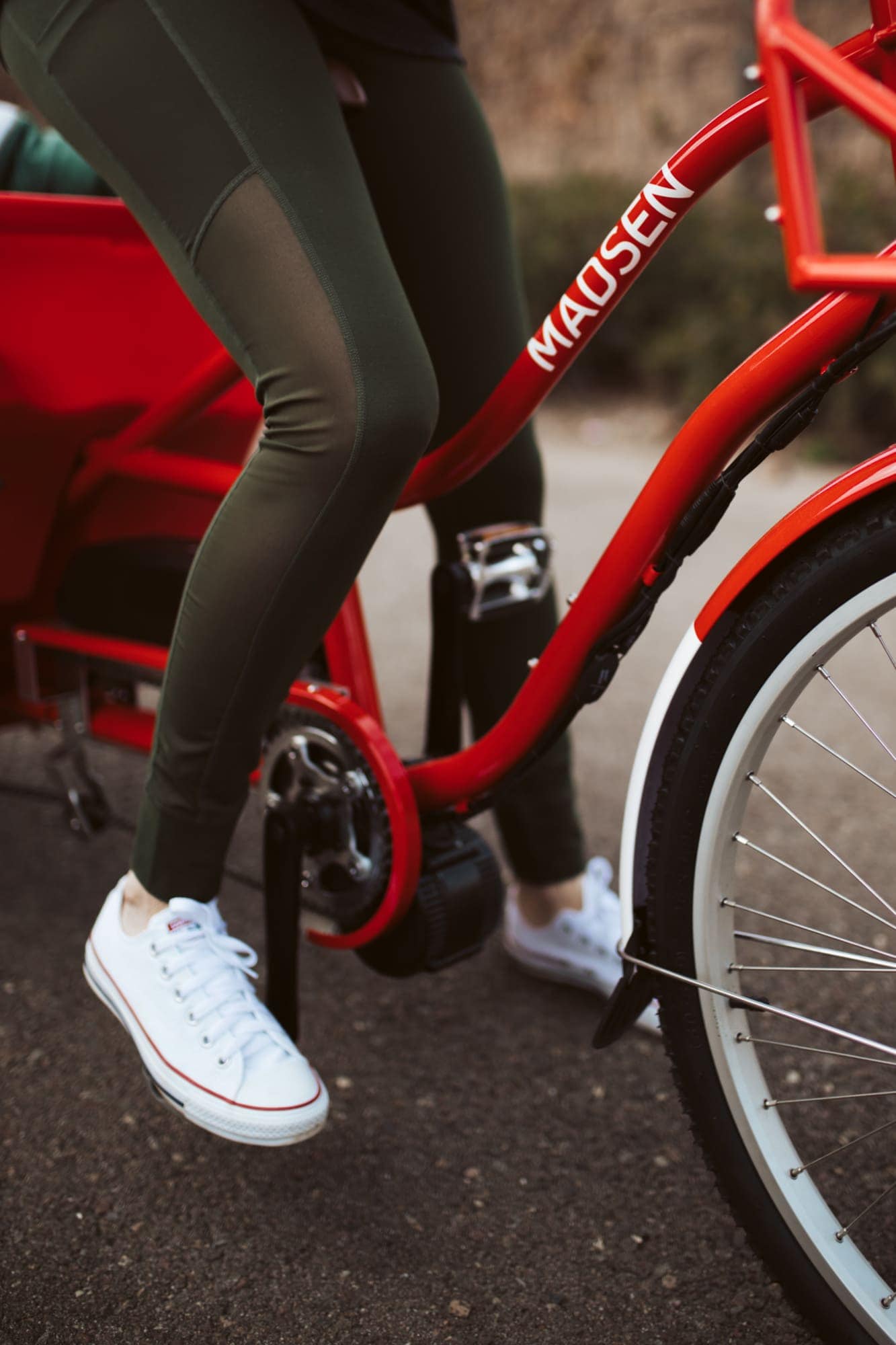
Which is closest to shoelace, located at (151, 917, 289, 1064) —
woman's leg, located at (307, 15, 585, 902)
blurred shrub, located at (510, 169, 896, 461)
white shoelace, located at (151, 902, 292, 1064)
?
white shoelace, located at (151, 902, 292, 1064)

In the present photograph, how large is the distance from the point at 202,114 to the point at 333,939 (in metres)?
0.96

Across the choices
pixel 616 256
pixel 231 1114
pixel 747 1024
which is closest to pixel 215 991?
pixel 231 1114

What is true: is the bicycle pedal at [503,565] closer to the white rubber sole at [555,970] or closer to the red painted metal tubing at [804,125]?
the white rubber sole at [555,970]

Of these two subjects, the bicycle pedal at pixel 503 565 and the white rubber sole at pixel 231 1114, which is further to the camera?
the bicycle pedal at pixel 503 565

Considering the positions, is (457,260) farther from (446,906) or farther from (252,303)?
(446,906)

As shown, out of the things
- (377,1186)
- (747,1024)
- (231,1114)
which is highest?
(747,1024)

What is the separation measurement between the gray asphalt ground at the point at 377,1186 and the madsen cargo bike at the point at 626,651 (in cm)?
17

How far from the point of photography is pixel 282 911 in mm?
1555

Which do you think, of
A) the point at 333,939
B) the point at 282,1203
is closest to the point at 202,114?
the point at 333,939

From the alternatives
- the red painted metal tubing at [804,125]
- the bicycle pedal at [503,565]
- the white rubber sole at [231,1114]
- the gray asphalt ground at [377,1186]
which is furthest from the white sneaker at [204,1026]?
the red painted metal tubing at [804,125]

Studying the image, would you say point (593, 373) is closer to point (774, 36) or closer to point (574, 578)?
point (574, 578)

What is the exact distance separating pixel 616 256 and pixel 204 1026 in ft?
2.96

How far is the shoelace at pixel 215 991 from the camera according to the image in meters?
1.35

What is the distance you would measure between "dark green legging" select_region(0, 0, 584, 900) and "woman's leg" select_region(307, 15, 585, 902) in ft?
0.11
